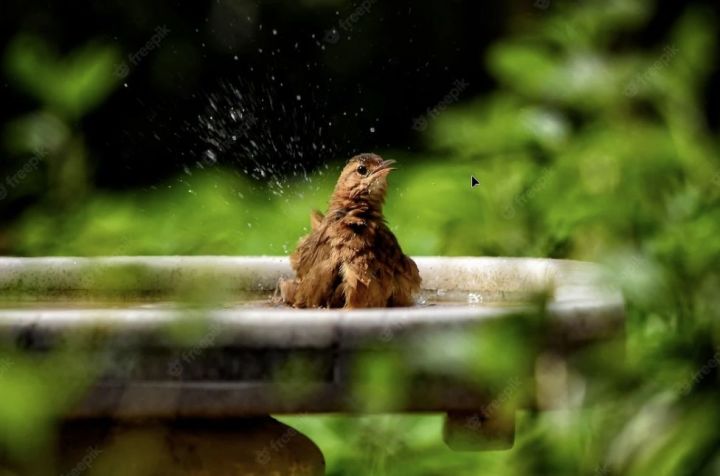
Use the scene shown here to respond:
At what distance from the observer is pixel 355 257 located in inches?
89.0

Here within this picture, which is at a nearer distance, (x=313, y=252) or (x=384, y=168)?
(x=313, y=252)

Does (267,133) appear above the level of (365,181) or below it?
above

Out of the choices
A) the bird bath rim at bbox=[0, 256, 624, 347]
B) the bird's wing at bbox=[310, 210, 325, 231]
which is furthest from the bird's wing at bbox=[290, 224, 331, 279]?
the bird bath rim at bbox=[0, 256, 624, 347]

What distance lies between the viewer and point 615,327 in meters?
1.42

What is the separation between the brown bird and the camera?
2.24 metres

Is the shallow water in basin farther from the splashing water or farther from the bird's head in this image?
the splashing water

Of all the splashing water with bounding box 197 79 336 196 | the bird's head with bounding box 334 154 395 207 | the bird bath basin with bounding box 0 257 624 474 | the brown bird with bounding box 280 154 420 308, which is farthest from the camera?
the splashing water with bounding box 197 79 336 196

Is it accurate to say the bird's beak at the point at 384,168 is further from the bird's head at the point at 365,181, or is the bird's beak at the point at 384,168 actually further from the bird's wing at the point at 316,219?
the bird's wing at the point at 316,219

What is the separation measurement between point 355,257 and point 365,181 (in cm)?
21

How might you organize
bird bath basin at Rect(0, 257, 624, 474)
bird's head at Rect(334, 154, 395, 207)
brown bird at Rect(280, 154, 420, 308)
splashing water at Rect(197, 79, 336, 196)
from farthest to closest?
splashing water at Rect(197, 79, 336, 196) → bird's head at Rect(334, 154, 395, 207) → brown bird at Rect(280, 154, 420, 308) → bird bath basin at Rect(0, 257, 624, 474)

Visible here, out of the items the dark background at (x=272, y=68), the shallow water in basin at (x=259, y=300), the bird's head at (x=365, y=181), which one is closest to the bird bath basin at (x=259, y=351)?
the shallow water in basin at (x=259, y=300)

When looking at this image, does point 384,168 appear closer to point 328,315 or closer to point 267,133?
point 328,315

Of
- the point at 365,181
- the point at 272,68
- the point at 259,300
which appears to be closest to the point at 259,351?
the point at 365,181

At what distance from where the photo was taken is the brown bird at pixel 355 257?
2238 mm
